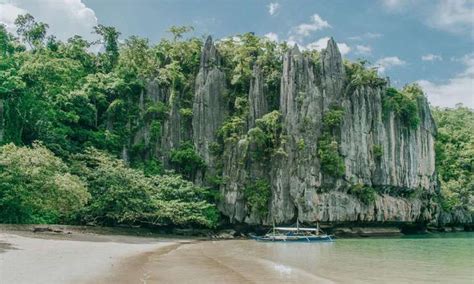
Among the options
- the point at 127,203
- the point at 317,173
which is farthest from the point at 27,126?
the point at 317,173

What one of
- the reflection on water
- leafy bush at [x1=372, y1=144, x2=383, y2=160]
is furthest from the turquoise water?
leafy bush at [x1=372, y1=144, x2=383, y2=160]

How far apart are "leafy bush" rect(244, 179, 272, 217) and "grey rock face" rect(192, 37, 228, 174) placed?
3953 mm

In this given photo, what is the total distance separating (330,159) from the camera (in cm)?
3694

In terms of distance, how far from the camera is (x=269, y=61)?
4216 centimetres

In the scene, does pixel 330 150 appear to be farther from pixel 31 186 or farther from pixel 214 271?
pixel 214 271

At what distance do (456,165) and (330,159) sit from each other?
23.6 meters

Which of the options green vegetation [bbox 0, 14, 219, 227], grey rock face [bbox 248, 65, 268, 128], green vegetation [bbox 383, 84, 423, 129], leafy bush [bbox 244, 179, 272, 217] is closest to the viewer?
green vegetation [bbox 0, 14, 219, 227]

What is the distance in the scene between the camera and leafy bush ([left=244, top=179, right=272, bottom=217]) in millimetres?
36688

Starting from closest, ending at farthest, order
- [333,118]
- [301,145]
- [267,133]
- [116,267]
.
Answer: [116,267]
[301,145]
[333,118]
[267,133]

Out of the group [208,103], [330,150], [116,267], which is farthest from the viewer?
[208,103]

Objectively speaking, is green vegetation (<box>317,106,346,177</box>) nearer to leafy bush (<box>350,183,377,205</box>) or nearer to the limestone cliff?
the limestone cliff

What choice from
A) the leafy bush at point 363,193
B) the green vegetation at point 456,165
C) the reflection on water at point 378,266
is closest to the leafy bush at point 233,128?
the leafy bush at point 363,193

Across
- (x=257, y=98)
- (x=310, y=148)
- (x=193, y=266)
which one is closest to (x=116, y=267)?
(x=193, y=266)

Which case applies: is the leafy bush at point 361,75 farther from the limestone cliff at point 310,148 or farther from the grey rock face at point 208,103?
the grey rock face at point 208,103
